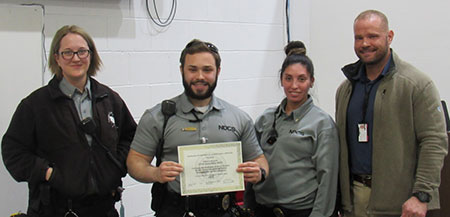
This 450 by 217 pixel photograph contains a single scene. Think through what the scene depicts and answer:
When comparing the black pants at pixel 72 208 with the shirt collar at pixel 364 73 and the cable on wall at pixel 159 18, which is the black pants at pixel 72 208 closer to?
the shirt collar at pixel 364 73

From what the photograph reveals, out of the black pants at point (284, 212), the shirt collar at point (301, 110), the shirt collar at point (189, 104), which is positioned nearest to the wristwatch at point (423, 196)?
the black pants at point (284, 212)

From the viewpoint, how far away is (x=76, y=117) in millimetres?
2033

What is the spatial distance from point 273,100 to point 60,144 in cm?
235

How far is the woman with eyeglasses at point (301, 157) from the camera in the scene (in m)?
2.15

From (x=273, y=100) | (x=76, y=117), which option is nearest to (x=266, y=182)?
(x=76, y=117)

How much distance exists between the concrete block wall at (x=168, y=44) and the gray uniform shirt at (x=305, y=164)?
1.31m

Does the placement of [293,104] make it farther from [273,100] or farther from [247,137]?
[273,100]

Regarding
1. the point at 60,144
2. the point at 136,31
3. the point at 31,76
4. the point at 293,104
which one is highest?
the point at 136,31

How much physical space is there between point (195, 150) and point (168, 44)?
5.07 ft

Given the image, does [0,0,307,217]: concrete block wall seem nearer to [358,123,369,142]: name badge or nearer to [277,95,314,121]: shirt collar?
[277,95,314,121]: shirt collar

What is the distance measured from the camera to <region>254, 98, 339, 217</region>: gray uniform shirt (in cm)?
214

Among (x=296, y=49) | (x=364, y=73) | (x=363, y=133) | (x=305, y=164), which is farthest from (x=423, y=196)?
(x=296, y=49)

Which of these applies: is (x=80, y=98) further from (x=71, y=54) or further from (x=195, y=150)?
(x=195, y=150)

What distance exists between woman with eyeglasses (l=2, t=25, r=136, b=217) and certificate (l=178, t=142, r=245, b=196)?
414 mm
